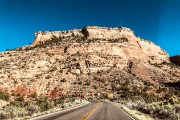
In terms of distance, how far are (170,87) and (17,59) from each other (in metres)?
55.6

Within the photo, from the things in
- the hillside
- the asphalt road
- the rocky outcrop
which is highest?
the rocky outcrop

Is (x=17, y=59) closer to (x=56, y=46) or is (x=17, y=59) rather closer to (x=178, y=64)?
(x=56, y=46)

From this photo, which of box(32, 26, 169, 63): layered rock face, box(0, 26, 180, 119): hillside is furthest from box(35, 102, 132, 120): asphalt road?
box(32, 26, 169, 63): layered rock face

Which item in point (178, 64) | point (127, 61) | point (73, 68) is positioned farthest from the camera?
point (178, 64)

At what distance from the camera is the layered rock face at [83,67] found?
254ft

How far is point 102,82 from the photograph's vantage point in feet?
263

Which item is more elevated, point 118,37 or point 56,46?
point 118,37

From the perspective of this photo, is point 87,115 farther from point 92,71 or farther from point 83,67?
point 83,67

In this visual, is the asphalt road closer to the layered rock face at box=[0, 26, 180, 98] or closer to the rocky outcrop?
the layered rock face at box=[0, 26, 180, 98]

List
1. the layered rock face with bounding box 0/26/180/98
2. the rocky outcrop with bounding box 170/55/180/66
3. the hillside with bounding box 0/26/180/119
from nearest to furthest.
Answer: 1. the hillside with bounding box 0/26/180/119
2. the layered rock face with bounding box 0/26/180/98
3. the rocky outcrop with bounding box 170/55/180/66

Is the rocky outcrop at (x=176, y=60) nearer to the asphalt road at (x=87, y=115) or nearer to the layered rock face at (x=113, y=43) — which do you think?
the layered rock face at (x=113, y=43)

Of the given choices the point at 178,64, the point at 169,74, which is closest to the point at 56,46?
the point at 169,74

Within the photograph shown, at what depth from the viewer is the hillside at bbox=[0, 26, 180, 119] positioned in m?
74.2

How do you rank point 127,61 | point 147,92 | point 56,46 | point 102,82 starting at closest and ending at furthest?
point 147,92, point 102,82, point 127,61, point 56,46
